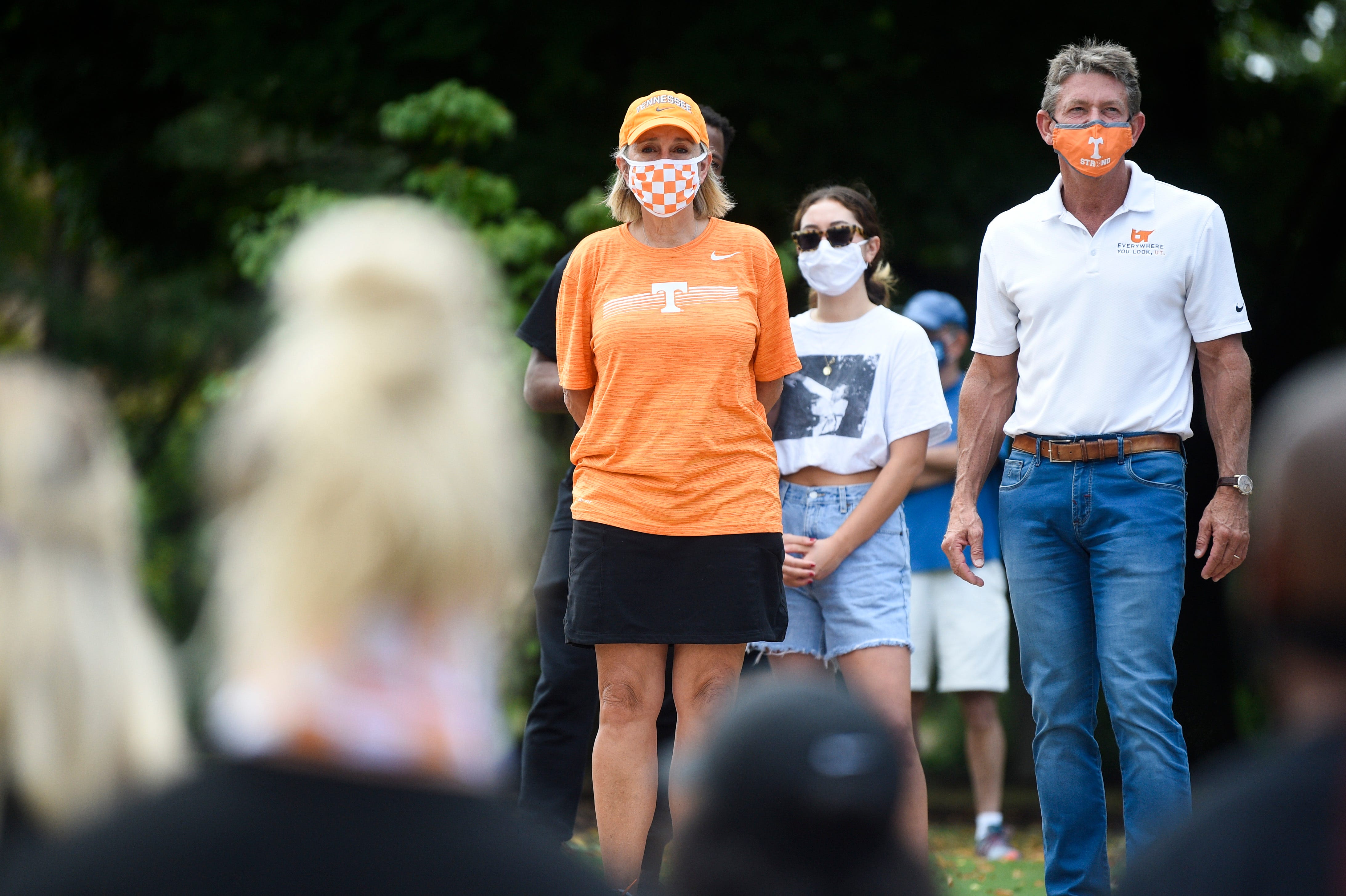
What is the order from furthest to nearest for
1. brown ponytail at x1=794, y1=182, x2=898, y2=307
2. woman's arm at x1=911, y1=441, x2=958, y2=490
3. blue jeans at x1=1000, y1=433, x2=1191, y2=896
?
woman's arm at x1=911, y1=441, x2=958, y2=490, brown ponytail at x1=794, y1=182, x2=898, y2=307, blue jeans at x1=1000, y1=433, x2=1191, y2=896

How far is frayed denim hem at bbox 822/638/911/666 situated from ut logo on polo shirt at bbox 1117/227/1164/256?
129 cm

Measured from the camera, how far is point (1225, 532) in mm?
3943

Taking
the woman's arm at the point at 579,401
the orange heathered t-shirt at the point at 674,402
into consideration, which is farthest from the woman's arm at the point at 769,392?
the woman's arm at the point at 579,401

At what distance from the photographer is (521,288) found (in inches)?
280

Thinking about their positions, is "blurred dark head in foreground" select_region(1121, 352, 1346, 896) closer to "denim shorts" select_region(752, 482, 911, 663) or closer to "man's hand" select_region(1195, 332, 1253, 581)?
"man's hand" select_region(1195, 332, 1253, 581)

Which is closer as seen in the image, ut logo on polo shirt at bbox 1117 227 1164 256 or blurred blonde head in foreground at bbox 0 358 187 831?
blurred blonde head in foreground at bbox 0 358 187 831

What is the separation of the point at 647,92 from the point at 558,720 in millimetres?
4248

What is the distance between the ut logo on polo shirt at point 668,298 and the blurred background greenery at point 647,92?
94.9 inches

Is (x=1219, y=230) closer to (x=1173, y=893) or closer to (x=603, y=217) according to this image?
(x=1173, y=893)

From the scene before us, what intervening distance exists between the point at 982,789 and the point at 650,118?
11.2 feet

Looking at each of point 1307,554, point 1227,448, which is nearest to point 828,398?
point 1227,448

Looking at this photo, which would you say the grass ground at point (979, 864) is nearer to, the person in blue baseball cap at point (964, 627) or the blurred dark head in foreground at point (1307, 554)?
the person in blue baseball cap at point (964, 627)

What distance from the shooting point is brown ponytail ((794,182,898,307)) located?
4.89m

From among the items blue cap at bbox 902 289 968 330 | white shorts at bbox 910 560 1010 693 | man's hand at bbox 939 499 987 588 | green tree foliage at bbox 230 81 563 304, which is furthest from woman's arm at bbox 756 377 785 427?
green tree foliage at bbox 230 81 563 304
